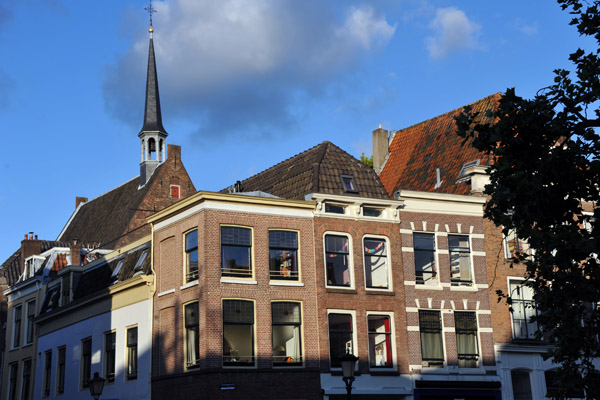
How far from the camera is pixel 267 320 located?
100 feet

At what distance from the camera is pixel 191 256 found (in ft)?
103

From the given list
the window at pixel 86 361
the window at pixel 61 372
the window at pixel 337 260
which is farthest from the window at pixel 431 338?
the window at pixel 61 372

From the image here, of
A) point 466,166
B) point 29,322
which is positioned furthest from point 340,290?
point 29,322

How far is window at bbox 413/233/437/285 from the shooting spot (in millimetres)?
34094

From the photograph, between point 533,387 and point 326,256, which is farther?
point 533,387

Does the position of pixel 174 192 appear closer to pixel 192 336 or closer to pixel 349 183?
pixel 349 183

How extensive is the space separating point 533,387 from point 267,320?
40.0 feet

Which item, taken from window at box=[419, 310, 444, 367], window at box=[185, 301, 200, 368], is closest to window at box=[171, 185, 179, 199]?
window at box=[185, 301, 200, 368]

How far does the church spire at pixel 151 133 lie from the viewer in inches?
2530

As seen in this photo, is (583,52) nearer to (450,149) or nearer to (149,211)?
(450,149)

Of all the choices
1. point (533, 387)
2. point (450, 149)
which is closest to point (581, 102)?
point (533, 387)

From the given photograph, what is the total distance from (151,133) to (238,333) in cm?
3927

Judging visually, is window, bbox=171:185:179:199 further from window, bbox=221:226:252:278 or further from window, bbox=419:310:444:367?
window, bbox=419:310:444:367

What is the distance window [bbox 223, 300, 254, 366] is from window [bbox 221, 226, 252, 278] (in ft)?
3.73
